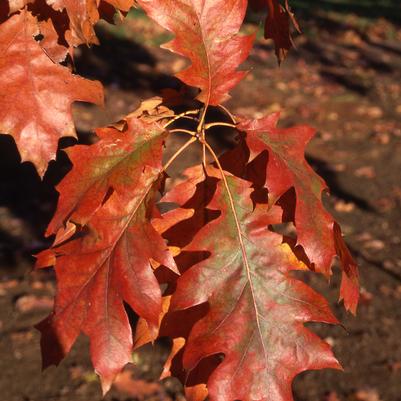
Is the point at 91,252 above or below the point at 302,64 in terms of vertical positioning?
above

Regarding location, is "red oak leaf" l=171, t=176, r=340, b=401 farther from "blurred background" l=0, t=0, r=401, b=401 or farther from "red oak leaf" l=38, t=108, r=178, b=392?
"blurred background" l=0, t=0, r=401, b=401

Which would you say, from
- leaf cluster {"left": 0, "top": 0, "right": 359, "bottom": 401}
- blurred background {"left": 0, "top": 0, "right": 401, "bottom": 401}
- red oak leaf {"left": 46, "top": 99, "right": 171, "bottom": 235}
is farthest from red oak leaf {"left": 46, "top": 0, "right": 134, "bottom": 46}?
blurred background {"left": 0, "top": 0, "right": 401, "bottom": 401}

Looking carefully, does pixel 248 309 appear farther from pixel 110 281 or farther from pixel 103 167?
pixel 103 167

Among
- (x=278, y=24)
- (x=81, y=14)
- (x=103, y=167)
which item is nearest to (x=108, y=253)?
(x=103, y=167)

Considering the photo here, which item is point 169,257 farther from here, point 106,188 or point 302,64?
point 302,64

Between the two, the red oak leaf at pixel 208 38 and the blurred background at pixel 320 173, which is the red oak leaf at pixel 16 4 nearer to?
the red oak leaf at pixel 208 38

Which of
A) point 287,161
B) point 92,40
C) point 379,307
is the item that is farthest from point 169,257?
point 379,307
